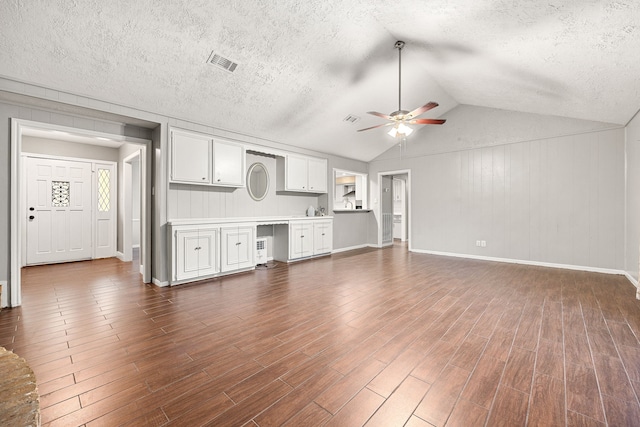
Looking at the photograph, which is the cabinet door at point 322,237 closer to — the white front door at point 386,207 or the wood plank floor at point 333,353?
the white front door at point 386,207

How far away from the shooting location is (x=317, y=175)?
659cm

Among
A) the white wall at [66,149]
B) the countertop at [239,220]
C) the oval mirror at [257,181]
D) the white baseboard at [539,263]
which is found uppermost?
the white wall at [66,149]

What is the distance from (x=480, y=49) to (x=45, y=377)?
5.22 metres

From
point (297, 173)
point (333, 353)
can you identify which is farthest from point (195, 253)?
point (333, 353)

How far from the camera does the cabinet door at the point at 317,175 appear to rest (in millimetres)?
6434

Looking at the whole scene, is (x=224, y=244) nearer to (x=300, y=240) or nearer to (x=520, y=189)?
(x=300, y=240)

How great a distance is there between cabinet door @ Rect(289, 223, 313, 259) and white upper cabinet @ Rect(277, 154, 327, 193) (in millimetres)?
825

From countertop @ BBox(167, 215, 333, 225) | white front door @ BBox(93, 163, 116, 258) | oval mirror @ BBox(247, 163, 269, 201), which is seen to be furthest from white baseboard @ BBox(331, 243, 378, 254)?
white front door @ BBox(93, 163, 116, 258)

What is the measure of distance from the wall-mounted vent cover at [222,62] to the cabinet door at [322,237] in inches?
139

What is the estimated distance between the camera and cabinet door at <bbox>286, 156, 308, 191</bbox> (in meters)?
5.96

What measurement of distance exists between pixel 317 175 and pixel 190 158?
9.72 feet

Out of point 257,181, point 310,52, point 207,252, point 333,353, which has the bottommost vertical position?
point 333,353

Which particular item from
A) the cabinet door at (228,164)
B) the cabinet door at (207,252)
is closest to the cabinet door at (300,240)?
the cabinet door at (228,164)

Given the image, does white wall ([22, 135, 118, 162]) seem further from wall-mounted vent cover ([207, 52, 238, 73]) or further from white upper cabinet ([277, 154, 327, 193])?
wall-mounted vent cover ([207, 52, 238, 73])
